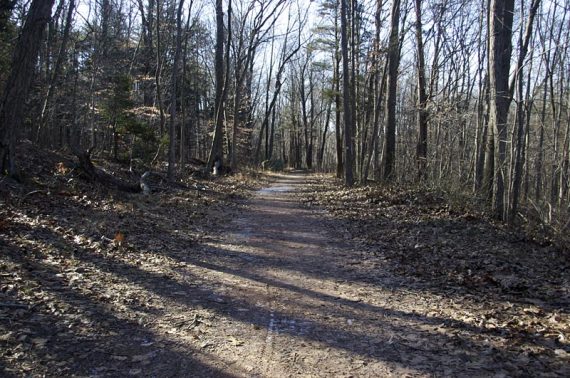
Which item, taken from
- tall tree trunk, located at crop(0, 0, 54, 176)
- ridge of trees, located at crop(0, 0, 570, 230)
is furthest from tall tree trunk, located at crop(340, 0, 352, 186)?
tall tree trunk, located at crop(0, 0, 54, 176)

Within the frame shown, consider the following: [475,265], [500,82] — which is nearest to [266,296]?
[475,265]

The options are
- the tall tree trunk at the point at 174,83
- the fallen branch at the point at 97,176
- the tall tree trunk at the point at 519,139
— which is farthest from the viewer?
the tall tree trunk at the point at 174,83

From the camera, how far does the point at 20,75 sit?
883cm

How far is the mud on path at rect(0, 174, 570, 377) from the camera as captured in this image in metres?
3.70

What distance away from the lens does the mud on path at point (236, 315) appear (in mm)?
3701

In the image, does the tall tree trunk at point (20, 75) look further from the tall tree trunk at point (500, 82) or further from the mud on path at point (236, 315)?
the tall tree trunk at point (500, 82)

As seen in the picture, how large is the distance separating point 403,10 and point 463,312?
52.4ft

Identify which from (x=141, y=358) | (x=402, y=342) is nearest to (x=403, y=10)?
(x=402, y=342)

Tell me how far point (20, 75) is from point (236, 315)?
7.61 metres

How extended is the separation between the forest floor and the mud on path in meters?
0.02

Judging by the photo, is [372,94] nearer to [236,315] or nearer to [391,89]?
[391,89]

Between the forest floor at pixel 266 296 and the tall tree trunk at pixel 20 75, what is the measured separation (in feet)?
3.56

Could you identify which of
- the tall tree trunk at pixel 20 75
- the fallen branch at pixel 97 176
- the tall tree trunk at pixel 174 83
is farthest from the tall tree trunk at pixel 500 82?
the tall tree trunk at pixel 174 83

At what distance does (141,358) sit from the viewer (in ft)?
12.3
